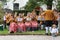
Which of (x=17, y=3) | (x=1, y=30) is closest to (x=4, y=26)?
(x=1, y=30)

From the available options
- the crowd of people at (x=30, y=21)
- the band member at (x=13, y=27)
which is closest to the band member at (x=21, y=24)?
the crowd of people at (x=30, y=21)

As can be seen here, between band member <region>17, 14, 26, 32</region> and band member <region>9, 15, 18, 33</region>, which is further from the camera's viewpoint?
band member <region>17, 14, 26, 32</region>

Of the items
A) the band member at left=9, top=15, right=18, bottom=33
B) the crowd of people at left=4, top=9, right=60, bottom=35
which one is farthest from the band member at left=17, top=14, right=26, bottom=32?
the band member at left=9, top=15, right=18, bottom=33

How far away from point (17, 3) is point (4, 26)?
2609cm

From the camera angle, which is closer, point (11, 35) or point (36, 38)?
point (36, 38)

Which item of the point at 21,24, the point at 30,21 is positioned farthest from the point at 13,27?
the point at 30,21

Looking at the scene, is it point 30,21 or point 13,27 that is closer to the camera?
point 13,27

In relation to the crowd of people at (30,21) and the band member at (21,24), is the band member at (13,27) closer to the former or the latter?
the crowd of people at (30,21)

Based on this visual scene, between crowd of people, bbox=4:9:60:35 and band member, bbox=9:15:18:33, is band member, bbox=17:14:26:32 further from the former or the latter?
band member, bbox=9:15:18:33

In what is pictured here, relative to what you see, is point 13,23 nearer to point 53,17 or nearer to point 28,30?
point 28,30

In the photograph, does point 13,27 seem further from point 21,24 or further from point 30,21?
point 30,21

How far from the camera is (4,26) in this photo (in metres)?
28.8

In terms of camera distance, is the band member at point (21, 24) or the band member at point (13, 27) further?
the band member at point (21, 24)

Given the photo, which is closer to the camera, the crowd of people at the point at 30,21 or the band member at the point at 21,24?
the crowd of people at the point at 30,21
